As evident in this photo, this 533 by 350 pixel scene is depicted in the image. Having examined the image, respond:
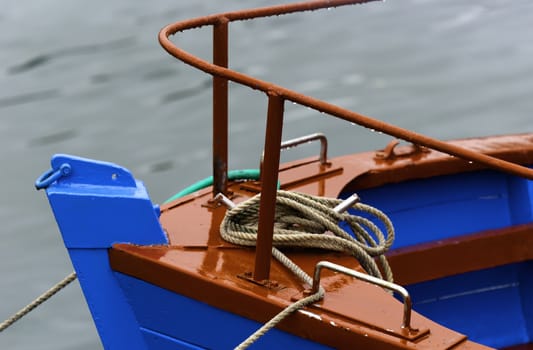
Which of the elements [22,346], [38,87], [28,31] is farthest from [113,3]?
[22,346]

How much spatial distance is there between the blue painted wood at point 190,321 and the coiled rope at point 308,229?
0.28 m

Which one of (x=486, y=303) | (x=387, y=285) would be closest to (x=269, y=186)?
(x=387, y=285)

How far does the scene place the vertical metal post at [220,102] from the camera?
191 inches

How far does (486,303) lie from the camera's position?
5.77 m

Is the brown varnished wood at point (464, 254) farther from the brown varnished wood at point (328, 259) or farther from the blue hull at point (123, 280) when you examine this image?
the blue hull at point (123, 280)

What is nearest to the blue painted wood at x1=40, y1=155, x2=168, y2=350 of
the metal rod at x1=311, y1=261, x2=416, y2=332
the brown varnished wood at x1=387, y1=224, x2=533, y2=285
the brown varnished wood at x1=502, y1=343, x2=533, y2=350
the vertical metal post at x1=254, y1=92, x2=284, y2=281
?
the vertical metal post at x1=254, y1=92, x2=284, y2=281

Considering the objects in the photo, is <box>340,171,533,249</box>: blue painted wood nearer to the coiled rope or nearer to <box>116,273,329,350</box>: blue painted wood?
the coiled rope

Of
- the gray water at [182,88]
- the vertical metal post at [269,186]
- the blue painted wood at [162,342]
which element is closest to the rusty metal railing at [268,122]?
the vertical metal post at [269,186]

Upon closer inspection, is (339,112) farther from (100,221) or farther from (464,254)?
(464,254)

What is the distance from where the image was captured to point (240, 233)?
4621 mm

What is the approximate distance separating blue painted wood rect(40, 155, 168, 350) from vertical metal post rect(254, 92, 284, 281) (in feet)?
Result: 1.57

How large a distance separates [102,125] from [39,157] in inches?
33.6

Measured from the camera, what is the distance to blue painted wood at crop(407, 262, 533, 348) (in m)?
5.67

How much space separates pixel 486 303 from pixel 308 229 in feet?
4.78
